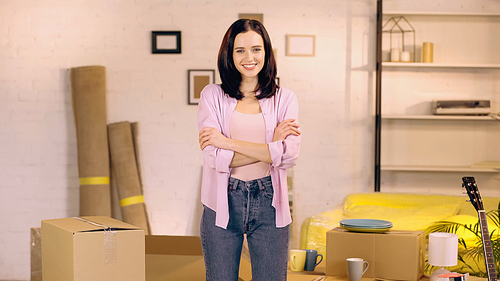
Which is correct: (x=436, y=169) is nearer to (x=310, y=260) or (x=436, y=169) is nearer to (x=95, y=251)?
(x=310, y=260)

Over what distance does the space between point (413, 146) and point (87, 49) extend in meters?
2.84

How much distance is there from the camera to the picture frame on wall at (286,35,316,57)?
3900mm

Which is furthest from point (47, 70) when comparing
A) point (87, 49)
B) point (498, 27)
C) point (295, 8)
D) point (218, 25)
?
point (498, 27)

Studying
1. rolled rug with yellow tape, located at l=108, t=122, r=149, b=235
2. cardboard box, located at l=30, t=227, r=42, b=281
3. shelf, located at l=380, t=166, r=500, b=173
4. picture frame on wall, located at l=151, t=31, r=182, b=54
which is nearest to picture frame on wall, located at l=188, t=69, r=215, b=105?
picture frame on wall, located at l=151, t=31, r=182, b=54

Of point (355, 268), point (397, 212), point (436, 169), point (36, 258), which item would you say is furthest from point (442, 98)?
point (36, 258)

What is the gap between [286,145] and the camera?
1.52m

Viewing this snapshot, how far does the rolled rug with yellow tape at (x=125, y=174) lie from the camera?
386cm

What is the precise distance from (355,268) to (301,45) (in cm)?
244

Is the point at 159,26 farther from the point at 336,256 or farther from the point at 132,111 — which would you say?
the point at 336,256

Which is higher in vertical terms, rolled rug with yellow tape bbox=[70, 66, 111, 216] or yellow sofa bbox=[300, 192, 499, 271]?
rolled rug with yellow tape bbox=[70, 66, 111, 216]

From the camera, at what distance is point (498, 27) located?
374 centimetres

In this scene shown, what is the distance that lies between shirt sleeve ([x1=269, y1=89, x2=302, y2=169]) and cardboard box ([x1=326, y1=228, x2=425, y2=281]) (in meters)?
0.61

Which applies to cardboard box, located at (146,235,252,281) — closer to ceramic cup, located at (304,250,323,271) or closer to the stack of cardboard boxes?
the stack of cardboard boxes

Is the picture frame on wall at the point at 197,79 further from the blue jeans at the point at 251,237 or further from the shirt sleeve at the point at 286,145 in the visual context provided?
the blue jeans at the point at 251,237
